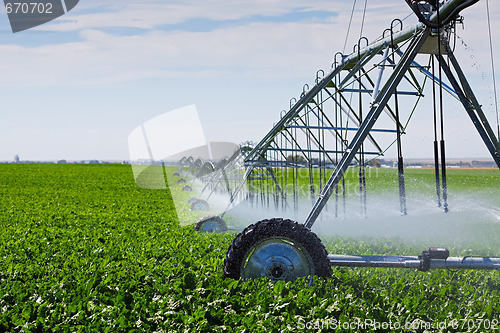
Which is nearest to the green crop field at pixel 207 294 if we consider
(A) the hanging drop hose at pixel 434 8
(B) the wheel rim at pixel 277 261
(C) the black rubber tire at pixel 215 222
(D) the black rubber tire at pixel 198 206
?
(B) the wheel rim at pixel 277 261

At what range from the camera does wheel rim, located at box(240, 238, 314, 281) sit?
4902mm

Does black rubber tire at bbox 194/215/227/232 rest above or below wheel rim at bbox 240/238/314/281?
below

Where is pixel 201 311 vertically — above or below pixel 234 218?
above

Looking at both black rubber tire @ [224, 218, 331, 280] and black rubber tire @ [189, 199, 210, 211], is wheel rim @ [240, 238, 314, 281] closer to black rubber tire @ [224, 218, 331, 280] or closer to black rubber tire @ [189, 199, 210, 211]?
black rubber tire @ [224, 218, 331, 280]

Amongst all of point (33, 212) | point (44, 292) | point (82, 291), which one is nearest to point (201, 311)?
point (82, 291)

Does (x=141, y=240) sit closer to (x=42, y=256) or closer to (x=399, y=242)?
(x=42, y=256)

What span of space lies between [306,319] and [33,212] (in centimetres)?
1229

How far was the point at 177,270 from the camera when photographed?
239 inches

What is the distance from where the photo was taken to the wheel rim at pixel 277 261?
4902 millimetres

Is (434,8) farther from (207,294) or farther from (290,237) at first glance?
(207,294)

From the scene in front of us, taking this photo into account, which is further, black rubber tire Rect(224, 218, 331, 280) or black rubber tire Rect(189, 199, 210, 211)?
black rubber tire Rect(189, 199, 210, 211)

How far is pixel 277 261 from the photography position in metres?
4.94

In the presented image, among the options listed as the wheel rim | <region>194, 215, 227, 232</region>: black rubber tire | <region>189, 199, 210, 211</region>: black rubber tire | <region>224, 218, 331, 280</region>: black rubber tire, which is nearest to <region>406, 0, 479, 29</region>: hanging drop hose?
<region>224, 218, 331, 280</region>: black rubber tire

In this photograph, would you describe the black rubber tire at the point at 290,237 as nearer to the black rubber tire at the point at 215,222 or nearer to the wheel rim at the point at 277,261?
the wheel rim at the point at 277,261
